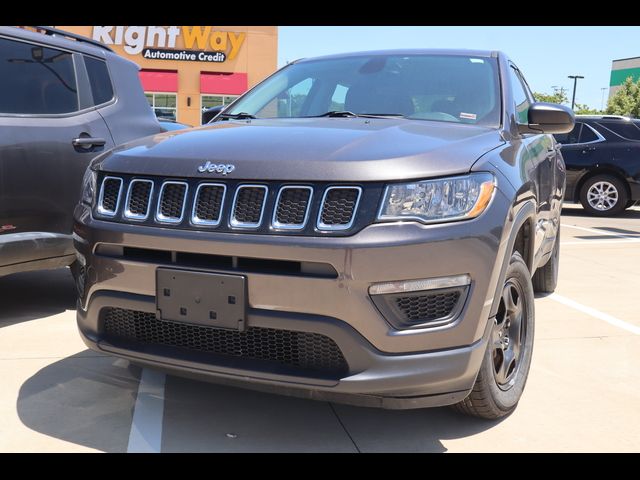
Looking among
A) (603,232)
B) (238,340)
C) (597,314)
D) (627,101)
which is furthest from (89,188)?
(627,101)

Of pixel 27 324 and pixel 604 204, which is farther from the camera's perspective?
pixel 604 204

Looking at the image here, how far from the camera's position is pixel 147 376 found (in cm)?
330

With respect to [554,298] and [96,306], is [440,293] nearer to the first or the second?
[96,306]

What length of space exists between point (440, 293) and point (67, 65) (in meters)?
3.17

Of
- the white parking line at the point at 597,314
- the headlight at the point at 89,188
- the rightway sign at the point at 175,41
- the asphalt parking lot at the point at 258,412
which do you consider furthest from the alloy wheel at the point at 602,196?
the rightway sign at the point at 175,41

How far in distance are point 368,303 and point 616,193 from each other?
10103mm

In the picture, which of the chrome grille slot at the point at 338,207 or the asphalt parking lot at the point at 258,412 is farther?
the asphalt parking lot at the point at 258,412

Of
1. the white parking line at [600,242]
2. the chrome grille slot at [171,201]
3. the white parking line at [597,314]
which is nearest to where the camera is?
the chrome grille slot at [171,201]

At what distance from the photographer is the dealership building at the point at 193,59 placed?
31.2 meters

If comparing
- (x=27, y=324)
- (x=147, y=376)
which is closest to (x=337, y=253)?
(x=147, y=376)

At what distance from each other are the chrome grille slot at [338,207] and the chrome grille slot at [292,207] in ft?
0.18

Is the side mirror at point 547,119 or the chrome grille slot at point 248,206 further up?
the side mirror at point 547,119

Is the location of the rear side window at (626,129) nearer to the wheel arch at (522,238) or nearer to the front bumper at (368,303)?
the wheel arch at (522,238)

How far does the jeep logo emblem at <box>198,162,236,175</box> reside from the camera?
7.79 ft
